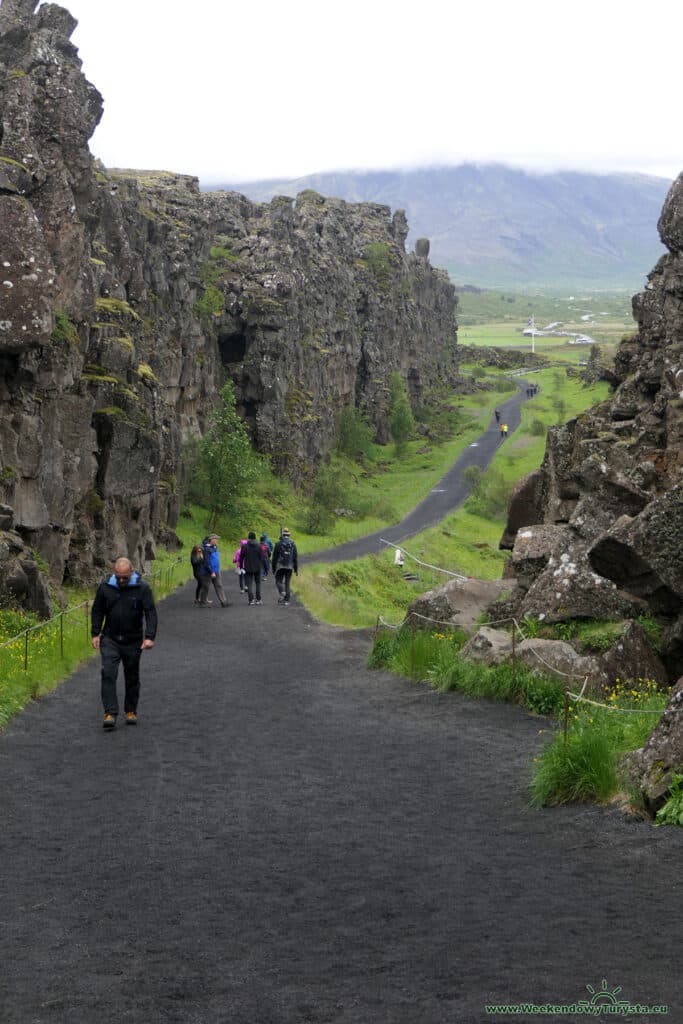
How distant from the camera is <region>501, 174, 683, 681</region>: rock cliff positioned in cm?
2056

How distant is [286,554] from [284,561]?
0.29 m

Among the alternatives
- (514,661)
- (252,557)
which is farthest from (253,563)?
(514,661)

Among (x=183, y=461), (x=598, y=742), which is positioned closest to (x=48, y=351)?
(x=598, y=742)

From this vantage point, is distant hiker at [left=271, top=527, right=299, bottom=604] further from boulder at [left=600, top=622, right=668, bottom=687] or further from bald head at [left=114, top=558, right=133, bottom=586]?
bald head at [left=114, top=558, right=133, bottom=586]

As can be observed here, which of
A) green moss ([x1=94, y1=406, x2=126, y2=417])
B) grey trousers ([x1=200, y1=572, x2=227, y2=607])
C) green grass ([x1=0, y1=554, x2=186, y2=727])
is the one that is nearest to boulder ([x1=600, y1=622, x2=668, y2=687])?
green grass ([x1=0, y1=554, x2=186, y2=727])

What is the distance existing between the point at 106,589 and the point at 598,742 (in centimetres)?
790

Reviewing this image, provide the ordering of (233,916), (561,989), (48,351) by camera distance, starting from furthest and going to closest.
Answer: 1. (48,351)
2. (233,916)
3. (561,989)

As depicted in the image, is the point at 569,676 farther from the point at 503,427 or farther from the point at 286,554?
the point at 503,427

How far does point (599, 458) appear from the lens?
86.9 ft

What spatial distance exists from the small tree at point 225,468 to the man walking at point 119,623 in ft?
173

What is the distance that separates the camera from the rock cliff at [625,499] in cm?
2056

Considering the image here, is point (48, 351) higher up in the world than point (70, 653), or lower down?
higher up

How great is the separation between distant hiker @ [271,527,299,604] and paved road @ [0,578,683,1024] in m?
18.1

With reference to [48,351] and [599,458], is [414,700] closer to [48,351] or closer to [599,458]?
[599,458]
